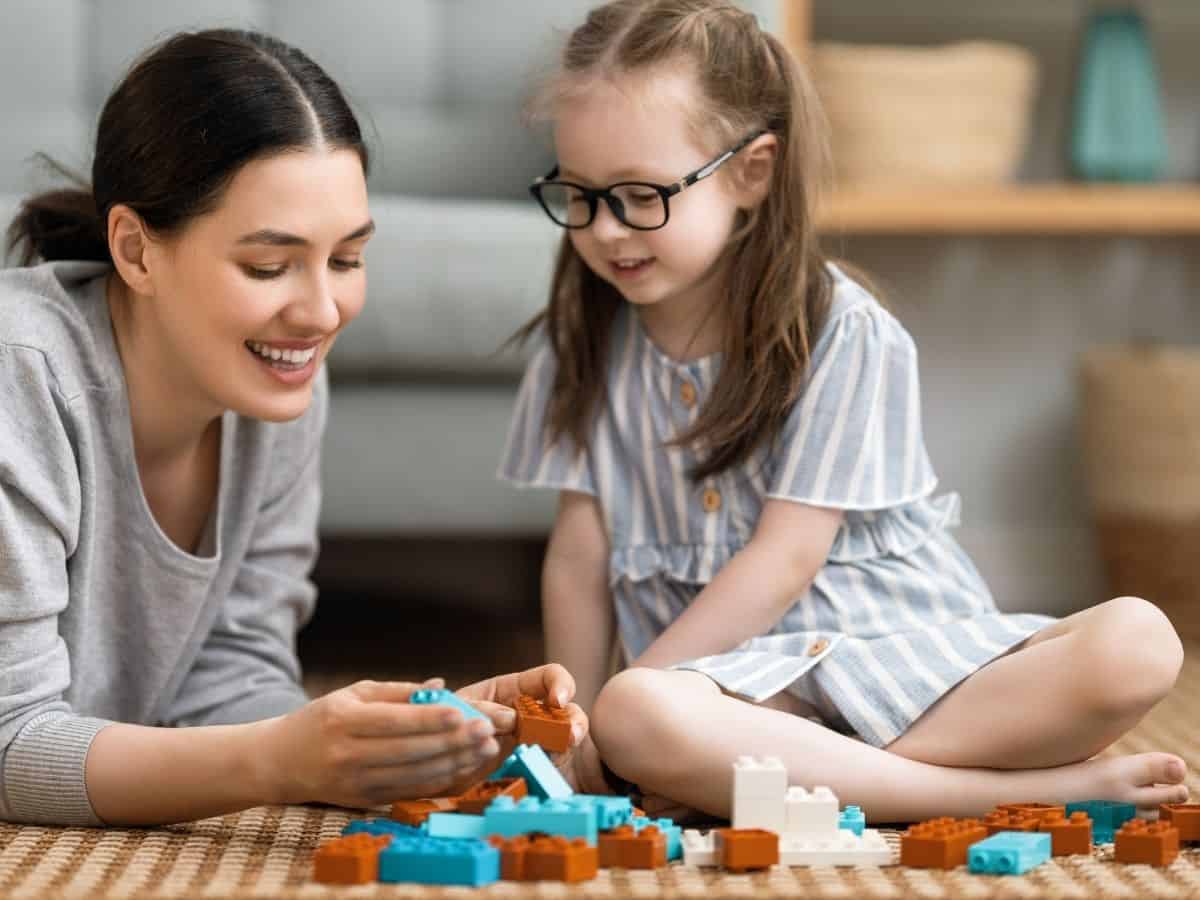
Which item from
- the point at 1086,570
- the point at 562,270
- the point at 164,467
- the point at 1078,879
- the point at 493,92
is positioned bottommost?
the point at 1086,570

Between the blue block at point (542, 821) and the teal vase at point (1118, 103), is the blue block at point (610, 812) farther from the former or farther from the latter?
the teal vase at point (1118, 103)

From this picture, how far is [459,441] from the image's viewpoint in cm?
148

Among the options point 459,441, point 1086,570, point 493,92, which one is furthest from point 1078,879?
point 1086,570

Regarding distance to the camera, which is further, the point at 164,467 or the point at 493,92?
the point at 493,92

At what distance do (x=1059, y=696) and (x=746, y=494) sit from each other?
1.01 ft

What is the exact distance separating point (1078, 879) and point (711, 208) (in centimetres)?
56

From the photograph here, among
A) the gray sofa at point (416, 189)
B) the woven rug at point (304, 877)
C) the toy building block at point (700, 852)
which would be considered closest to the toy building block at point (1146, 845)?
the woven rug at point (304, 877)

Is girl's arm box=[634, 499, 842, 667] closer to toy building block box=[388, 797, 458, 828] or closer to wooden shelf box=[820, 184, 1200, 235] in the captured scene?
toy building block box=[388, 797, 458, 828]

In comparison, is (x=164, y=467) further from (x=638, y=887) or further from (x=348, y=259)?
(x=638, y=887)

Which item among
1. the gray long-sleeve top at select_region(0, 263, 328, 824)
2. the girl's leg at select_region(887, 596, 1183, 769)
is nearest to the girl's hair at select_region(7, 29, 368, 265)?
the gray long-sleeve top at select_region(0, 263, 328, 824)

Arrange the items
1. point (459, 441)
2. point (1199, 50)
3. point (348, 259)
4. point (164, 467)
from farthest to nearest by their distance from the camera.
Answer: point (1199, 50) → point (459, 441) → point (164, 467) → point (348, 259)

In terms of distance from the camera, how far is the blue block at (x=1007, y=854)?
32.9 inches

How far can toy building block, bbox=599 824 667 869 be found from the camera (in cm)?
84

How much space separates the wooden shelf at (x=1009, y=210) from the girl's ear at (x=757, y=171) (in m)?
0.73
